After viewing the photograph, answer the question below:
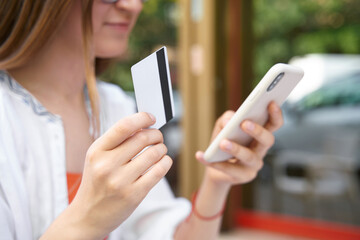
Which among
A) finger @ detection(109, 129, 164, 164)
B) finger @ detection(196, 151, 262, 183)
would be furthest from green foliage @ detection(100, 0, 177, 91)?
finger @ detection(109, 129, 164, 164)

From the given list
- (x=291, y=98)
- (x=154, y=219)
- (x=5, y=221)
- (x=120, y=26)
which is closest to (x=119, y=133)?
(x=5, y=221)

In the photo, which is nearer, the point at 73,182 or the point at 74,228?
the point at 74,228

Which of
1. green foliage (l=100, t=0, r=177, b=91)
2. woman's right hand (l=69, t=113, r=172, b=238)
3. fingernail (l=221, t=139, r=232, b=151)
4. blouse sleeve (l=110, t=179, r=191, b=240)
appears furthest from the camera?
green foliage (l=100, t=0, r=177, b=91)

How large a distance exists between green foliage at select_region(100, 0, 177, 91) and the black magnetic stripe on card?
9.49 ft

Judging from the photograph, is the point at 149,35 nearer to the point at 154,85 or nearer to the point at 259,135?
the point at 259,135

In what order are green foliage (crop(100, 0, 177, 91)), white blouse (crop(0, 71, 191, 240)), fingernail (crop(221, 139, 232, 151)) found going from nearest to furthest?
white blouse (crop(0, 71, 191, 240)) → fingernail (crop(221, 139, 232, 151)) → green foliage (crop(100, 0, 177, 91))

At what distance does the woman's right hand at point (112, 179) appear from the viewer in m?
0.60

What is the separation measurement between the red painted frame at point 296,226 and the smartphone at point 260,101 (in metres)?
2.57

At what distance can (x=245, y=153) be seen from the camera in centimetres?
91

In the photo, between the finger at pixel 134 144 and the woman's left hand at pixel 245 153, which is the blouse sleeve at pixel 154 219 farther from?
the finger at pixel 134 144

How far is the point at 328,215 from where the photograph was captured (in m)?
3.28

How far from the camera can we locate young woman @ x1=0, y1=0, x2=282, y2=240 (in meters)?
0.62

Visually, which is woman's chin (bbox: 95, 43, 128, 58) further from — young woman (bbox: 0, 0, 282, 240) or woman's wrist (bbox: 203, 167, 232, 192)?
woman's wrist (bbox: 203, 167, 232, 192)

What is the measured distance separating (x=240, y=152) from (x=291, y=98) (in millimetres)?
2617
